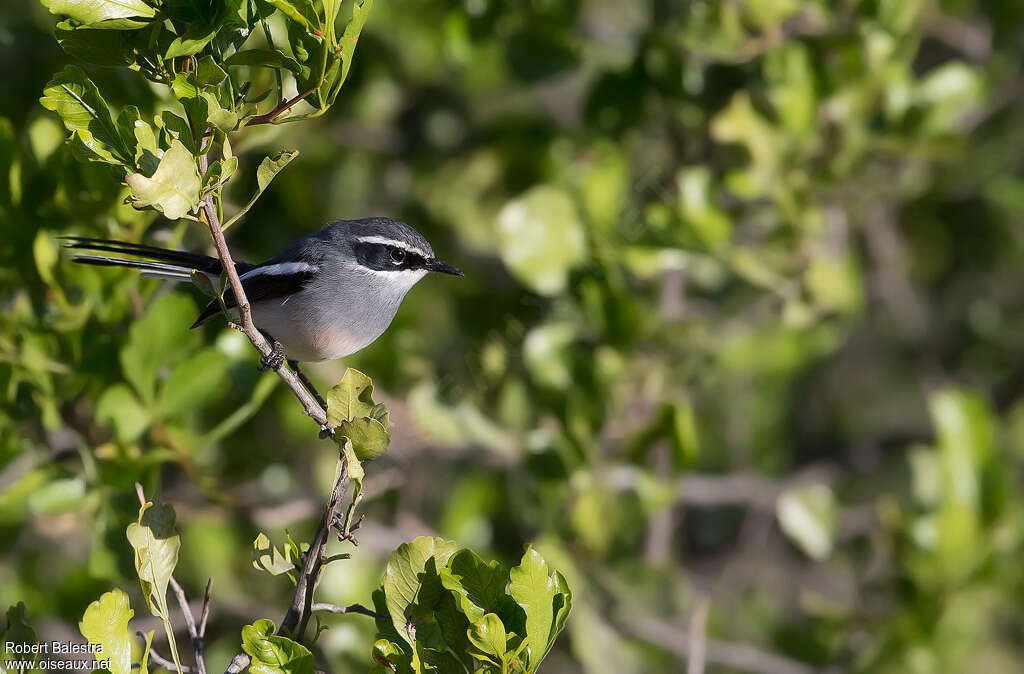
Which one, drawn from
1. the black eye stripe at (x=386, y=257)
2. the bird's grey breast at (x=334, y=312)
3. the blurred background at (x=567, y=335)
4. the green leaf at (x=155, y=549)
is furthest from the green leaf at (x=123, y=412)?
the green leaf at (x=155, y=549)

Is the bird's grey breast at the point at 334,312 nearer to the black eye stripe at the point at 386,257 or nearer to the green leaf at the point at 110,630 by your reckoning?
the black eye stripe at the point at 386,257

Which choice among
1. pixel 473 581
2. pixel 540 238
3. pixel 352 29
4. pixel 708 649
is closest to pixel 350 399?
pixel 473 581

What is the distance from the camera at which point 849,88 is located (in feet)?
12.2

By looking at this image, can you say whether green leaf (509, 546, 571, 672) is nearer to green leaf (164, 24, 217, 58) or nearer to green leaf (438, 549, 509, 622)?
green leaf (438, 549, 509, 622)

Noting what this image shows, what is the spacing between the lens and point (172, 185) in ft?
5.14

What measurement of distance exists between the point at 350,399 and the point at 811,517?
2.71 metres

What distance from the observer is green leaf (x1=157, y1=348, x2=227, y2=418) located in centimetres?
275

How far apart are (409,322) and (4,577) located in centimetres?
177

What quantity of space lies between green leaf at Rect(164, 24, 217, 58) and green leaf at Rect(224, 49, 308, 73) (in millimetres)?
78

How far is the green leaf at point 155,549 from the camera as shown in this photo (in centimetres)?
177

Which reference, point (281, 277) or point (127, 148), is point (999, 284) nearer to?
point (281, 277)

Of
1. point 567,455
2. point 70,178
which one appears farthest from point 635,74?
point 70,178

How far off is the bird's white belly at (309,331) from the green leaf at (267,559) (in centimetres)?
118

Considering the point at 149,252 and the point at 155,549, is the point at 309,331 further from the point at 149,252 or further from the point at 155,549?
the point at 155,549
